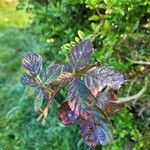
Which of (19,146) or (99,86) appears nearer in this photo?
(99,86)

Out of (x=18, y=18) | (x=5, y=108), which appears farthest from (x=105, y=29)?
(x=18, y=18)

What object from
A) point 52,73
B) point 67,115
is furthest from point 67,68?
point 67,115

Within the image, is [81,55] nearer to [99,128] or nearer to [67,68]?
[67,68]

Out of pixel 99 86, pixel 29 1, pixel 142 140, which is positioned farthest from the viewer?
pixel 29 1

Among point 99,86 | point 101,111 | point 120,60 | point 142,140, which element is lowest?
point 142,140

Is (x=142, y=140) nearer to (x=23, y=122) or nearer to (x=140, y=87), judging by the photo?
(x=140, y=87)

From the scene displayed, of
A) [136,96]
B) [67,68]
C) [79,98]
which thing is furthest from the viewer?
[136,96]

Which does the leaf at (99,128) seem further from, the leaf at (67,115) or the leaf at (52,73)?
the leaf at (52,73)
